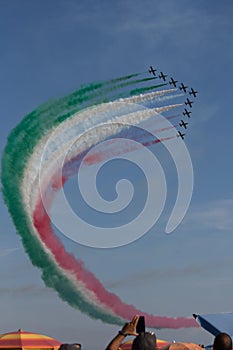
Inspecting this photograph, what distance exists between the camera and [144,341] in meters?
9.20

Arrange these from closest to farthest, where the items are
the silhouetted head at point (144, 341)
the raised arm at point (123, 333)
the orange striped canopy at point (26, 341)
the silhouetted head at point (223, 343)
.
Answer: the silhouetted head at point (144, 341) → the silhouetted head at point (223, 343) → the raised arm at point (123, 333) → the orange striped canopy at point (26, 341)

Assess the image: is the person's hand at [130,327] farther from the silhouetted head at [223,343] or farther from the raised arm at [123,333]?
the silhouetted head at [223,343]

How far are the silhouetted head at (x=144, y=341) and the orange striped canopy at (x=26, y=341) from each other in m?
43.8

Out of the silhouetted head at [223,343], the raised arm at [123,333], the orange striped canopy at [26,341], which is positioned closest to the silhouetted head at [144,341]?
the raised arm at [123,333]

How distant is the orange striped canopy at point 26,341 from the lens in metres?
51.3

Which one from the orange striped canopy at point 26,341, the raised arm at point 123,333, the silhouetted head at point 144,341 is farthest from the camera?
the orange striped canopy at point 26,341

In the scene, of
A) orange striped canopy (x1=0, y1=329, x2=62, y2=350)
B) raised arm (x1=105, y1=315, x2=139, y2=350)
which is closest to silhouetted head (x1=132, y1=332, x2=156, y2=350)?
raised arm (x1=105, y1=315, x2=139, y2=350)

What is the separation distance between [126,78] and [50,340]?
27.3 m

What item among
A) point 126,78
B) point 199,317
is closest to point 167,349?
point 199,317

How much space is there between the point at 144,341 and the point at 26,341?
147 feet

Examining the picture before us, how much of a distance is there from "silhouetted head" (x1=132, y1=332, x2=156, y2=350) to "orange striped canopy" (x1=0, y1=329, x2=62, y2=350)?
43.8 metres

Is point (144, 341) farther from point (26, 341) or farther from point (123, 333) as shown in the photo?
point (26, 341)

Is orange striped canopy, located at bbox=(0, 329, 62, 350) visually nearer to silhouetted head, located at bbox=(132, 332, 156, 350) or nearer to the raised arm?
the raised arm

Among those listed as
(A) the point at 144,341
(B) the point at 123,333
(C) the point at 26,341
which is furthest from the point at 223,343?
(C) the point at 26,341
